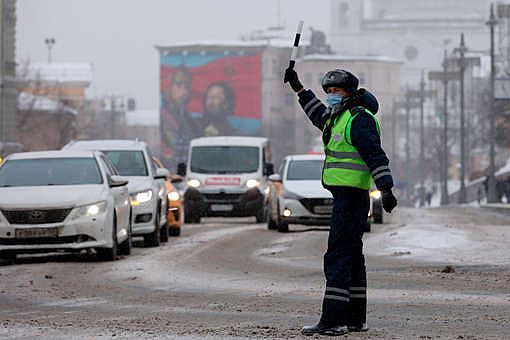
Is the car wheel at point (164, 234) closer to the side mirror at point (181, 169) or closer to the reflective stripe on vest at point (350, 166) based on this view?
the side mirror at point (181, 169)

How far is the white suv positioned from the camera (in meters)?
23.8

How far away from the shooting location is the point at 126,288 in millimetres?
15273

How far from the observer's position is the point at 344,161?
1095cm

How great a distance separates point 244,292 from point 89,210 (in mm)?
5307

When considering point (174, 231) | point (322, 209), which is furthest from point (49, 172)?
point (322, 209)

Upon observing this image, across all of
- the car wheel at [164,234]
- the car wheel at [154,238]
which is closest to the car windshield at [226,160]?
the car wheel at [164,234]

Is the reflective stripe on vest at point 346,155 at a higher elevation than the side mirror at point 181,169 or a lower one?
higher

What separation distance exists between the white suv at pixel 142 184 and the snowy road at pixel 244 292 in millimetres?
423

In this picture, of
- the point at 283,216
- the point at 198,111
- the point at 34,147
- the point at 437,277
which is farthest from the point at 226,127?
the point at 437,277

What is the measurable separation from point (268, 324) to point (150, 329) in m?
0.85

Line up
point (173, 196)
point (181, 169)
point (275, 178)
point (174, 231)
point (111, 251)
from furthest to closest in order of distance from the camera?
point (181, 169)
point (275, 178)
point (173, 196)
point (174, 231)
point (111, 251)

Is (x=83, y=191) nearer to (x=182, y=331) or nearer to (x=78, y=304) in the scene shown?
(x=78, y=304)

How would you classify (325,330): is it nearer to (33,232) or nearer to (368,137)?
(368,137)

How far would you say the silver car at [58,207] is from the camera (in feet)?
63.3
